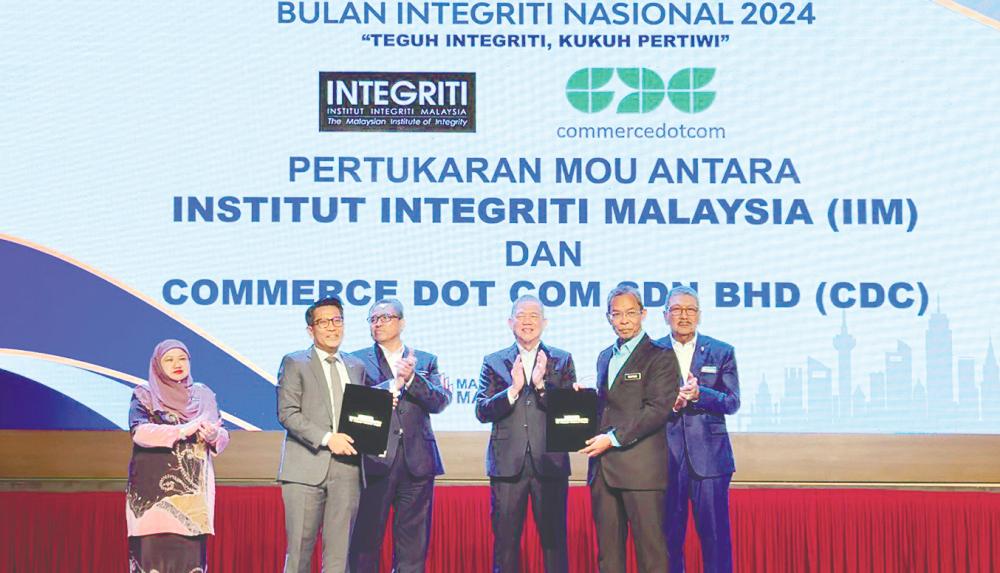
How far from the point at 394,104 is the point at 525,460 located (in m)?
2.18

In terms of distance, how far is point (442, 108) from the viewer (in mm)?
5859

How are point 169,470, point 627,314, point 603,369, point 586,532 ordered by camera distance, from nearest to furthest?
point 169,470
point 627,314
point 603,369
point 586,532

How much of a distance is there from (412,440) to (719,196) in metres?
2.17

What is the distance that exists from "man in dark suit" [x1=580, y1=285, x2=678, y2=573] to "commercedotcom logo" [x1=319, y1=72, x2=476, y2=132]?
6.08ft

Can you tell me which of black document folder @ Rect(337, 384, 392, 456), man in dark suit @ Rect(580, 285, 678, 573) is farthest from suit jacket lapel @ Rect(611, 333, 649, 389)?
black document folder @ Rect(337, 384, 392, 456)

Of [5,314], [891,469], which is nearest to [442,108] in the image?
[5,314]

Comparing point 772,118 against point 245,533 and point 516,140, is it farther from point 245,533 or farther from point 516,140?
point 245,533

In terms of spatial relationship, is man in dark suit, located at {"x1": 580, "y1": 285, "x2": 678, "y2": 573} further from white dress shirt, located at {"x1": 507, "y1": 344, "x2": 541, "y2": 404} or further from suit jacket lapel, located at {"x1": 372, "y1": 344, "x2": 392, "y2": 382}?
suit jacket lapel, located at {"x1": 372, "y1": 344, "x2": 392, "y2": 382}

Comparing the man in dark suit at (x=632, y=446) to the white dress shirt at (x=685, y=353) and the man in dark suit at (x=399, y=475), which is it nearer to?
the white dress shirt at (x=685, y=353)

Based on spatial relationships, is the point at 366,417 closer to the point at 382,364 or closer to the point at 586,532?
the point at 382,364

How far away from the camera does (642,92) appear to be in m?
5.84

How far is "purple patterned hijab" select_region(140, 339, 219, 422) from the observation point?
4.18 meters

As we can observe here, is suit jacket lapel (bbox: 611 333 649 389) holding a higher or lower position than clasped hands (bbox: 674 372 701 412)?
higher

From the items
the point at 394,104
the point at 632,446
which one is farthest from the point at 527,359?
the point at 394,104
